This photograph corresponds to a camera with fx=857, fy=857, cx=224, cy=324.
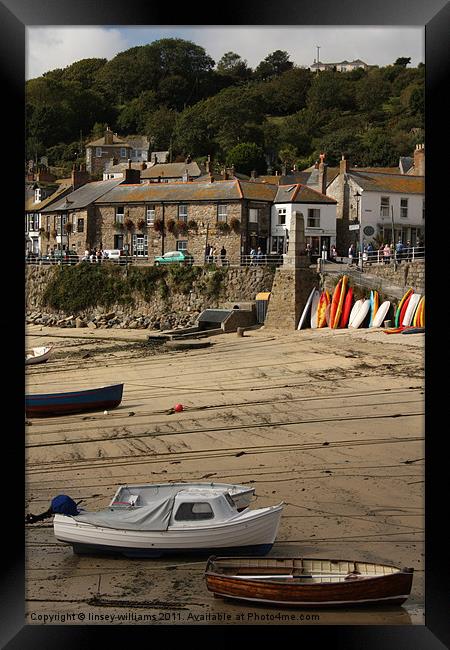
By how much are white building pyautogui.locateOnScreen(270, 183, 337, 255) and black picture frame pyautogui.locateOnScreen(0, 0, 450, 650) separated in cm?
1423

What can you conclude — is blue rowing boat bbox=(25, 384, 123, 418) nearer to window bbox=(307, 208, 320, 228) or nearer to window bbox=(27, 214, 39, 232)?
window bbox=(307, 208, 320, 228)

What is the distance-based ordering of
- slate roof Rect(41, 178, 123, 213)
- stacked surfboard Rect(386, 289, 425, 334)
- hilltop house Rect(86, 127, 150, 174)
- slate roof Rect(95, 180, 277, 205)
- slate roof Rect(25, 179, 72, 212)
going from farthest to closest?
1. slate roof Rect(25, 179, 72, 212)
2. slate roof Rect(41, 178, 123, 213)
3. hilltop house Rect(86, 127, 150, 174)
4. slate roof Rect(95, 180, 277, 205)
5. stacked surfboard Rect(386, 289, 425, 334)

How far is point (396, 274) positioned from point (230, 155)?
17.4 feet

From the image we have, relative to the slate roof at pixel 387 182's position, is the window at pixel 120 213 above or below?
below

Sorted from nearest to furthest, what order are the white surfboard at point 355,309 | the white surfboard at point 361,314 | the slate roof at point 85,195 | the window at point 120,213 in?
1. the white surfboard at point 361,314
2. the white surfboard at point 355,309
3. the window at point 120,213
4. the slate roof at point 85,195

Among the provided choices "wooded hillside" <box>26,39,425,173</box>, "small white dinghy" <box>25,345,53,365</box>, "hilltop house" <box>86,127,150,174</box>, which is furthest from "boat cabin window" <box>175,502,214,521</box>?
"hilltop house" <box>86,127,150,174</box>

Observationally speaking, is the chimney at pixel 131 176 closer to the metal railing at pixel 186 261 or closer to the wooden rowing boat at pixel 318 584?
the metal railing at pixel 186 261

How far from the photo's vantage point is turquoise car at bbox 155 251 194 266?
1841cm

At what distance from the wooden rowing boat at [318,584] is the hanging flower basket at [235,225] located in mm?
13382

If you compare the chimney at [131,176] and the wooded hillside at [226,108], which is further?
the chimney at [131,176]

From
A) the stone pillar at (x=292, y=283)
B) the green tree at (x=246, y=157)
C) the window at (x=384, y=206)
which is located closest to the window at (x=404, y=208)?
the window at (x=384, y=206)

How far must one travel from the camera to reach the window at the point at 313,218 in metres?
18.2
